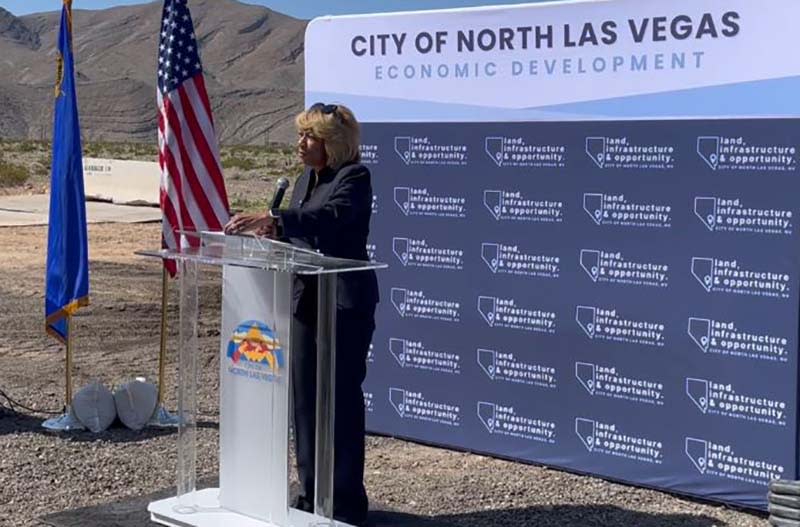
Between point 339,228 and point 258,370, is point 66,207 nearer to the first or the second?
point 258,370

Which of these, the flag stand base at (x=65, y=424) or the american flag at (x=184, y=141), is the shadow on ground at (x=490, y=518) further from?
the american flag at (x=184, y=141)

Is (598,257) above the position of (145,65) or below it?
below

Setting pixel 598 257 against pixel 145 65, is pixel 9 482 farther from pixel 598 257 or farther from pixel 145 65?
pixel 145 65

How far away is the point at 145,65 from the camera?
150 metres

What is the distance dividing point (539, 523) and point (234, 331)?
6.45 feet

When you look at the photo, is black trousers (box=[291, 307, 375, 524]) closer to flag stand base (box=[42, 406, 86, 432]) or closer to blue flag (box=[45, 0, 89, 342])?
flag stand base (box=[42, 406, 86, 432])

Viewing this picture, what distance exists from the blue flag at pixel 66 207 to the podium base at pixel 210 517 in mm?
2490

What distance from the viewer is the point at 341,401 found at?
569cm

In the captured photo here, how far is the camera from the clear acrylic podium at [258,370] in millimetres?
5348

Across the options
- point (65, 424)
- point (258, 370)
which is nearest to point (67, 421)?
point (65, 424)

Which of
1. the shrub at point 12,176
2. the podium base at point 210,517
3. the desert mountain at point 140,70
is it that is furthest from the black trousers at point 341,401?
the desert mountain at point 140,70

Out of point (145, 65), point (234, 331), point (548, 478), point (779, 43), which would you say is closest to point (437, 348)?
point (548, 478)

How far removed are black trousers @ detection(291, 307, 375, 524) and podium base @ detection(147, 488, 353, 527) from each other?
0.63 ft

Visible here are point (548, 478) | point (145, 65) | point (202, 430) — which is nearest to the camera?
point (548, 478)
